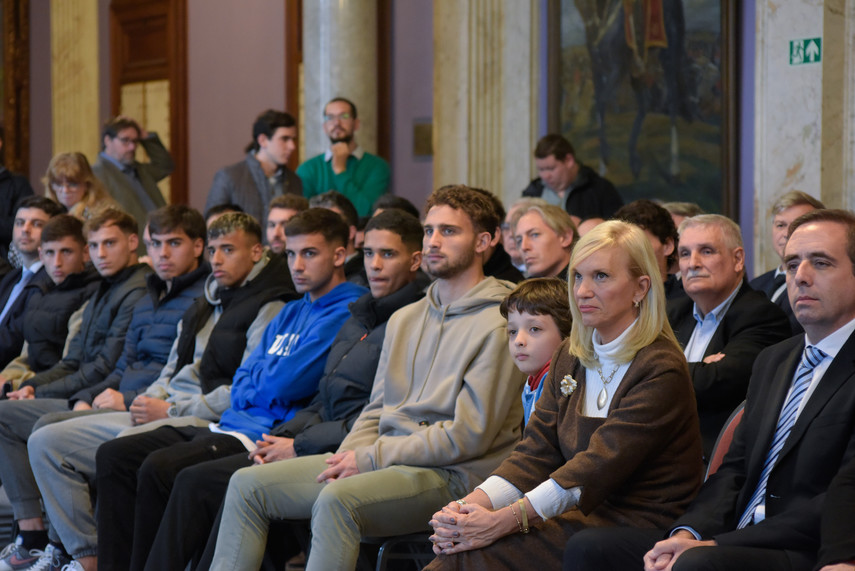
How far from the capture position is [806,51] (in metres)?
6.52

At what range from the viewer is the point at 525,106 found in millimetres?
8203

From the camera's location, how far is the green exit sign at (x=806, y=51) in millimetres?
6461

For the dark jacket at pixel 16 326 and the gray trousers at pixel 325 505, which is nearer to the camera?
the gray trousers at pixel 325 505

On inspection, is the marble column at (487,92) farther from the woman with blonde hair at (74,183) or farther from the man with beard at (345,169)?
the woman with blonde hair at (74,183)

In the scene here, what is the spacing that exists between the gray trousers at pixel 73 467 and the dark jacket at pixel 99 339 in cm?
68

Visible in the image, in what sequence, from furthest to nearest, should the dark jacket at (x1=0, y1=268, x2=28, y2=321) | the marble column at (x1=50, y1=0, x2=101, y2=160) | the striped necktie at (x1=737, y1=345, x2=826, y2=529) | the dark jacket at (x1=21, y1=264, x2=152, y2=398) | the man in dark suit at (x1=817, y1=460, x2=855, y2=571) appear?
the marble column at (x1=50, y1=0, x2=101, y2=160)
the dark jacket at (x1=0, y1=268, x2=28, y2=321)
the dark jacket at (x1=21, y1=264, x2=152, y2=398)
the striped necktie at (x1=737, y1=345, x2=826, y2=529)
the man in dark suit at (x1=817, y1=460, x2=855, y2=571)

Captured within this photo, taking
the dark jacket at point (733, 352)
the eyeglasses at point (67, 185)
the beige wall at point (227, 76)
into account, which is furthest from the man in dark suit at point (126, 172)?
the dark jacket at point (733, 352)

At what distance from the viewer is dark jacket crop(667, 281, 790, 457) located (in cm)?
361

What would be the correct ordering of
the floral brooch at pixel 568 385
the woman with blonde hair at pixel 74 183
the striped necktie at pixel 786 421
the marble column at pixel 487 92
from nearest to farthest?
the striped necktie at pixel 786 421, the floral brooch at pixel 568 385, the woman with blonde hair at pixel 74 183, the marble column at pixel 487 92

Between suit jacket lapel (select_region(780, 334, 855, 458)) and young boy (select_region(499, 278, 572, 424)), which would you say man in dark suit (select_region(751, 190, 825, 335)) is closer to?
young boy (select_region(499, 278, 572, 424))

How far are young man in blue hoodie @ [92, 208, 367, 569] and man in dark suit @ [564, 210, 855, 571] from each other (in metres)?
1.86

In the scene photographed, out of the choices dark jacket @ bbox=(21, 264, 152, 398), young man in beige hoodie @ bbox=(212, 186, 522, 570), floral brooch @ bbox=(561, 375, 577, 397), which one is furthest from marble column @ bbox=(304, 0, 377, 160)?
floral brooch @ bbox=(561, 375, 577, 397)

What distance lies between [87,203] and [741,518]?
5.14 metres

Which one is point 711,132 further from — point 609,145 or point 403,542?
point 403,542
